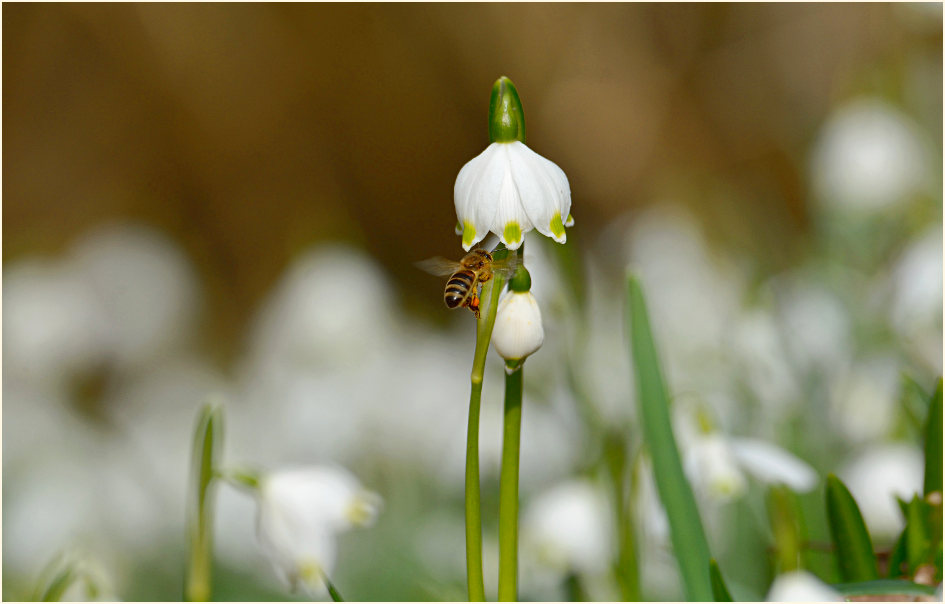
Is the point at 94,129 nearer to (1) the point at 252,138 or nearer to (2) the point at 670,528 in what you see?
(1) the point at 252,138

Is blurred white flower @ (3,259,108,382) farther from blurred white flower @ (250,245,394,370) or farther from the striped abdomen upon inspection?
the striped abdomen

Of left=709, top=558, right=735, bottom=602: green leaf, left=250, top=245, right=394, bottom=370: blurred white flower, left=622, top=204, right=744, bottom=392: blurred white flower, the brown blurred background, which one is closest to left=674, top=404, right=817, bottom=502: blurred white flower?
left=709, top=558, right=735, bottom=602: green leaf

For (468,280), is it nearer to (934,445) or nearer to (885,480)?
(934,445)

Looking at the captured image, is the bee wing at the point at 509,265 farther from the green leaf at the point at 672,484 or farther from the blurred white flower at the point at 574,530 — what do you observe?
the blurred white flower at the point at 574,530

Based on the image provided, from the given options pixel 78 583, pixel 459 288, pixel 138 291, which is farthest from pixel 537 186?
pixel 138 291

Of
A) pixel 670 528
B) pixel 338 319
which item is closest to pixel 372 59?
pixel 338 319
